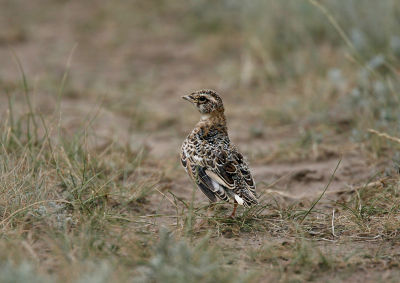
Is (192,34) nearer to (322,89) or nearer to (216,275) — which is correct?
(322,89)

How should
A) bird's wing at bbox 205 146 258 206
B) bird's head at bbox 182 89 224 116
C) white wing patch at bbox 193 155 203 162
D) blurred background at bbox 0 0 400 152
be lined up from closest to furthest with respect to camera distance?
bird's wing at bbox 205 146 258 206
white wing patch at bbox 193 155 203 162
bird's head at bbox 182 89 224 116
blurred background at bbox 0 0 400 152

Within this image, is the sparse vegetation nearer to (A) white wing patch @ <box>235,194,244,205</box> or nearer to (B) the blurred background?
(B) the blurred background

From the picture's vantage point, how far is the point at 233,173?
539cm

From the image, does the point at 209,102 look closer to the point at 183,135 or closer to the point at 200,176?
the point at 200,176

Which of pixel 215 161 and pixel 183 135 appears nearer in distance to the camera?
pixel 215 161

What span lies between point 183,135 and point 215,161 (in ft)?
9.68

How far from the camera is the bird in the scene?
17.1 ft

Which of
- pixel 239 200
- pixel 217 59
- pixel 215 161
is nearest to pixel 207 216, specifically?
pixel 239 200

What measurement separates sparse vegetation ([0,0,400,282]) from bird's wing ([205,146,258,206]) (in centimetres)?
20

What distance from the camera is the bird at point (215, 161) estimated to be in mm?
5215

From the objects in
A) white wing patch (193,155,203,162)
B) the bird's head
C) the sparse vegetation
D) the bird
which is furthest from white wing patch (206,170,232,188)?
the bird's head

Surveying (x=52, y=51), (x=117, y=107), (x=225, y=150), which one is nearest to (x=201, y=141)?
(x=225, y=150)

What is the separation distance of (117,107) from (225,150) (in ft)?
12.4

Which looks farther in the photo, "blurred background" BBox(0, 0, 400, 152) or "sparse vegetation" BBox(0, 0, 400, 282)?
"blurred background" BBox(0, 0, 400, 152)
